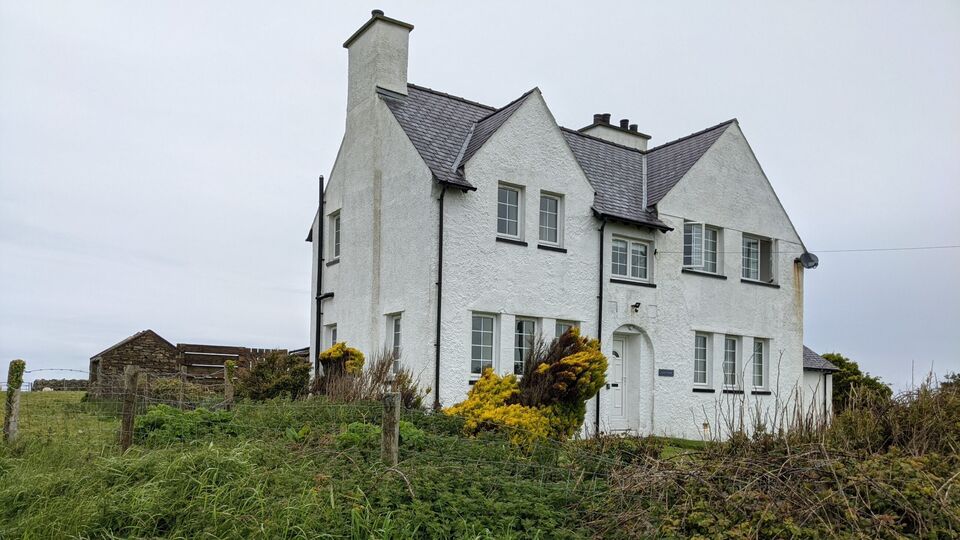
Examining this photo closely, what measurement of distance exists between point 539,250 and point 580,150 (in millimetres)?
4900

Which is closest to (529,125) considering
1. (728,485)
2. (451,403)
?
(451,403)

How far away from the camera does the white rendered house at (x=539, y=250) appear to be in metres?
17.2

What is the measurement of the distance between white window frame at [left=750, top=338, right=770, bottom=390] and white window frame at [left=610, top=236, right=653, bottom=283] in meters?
4.67

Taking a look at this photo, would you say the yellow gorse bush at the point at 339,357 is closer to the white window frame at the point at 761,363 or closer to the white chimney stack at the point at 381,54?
the white chimney stack at the point at 381,54

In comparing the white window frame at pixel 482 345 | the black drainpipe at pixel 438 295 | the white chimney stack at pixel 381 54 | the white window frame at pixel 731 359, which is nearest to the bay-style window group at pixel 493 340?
the white window frame at pixel 482 345

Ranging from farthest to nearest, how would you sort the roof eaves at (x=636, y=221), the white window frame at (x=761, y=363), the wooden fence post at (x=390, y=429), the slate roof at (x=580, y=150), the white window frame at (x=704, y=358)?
the white window frame at (x=761, y=363)
the white window frame at (x=704, y=358)
the roof eaves at (x=636, y=221)
the slate roof at (x=580, y=150)
the wooden fence post at (x=390, y=429)

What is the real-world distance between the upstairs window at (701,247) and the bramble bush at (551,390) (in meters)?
8.24

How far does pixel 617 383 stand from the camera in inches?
796

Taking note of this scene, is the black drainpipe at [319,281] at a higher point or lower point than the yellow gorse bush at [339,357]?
higher

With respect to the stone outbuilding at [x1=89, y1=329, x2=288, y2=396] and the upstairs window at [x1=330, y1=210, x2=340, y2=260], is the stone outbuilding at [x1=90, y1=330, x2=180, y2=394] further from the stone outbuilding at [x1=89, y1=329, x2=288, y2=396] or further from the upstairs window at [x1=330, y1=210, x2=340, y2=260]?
the upstairs window at [x1=330, y1=210, x2=340, y2=260]

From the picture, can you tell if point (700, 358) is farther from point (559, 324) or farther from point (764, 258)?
point (559, 324)

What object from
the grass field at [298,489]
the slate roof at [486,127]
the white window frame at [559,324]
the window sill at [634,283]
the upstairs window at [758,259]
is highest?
the slate roof at [486,127]

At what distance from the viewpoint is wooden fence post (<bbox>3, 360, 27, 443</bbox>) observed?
11.7 metres

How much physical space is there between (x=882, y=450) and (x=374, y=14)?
1423 cm
